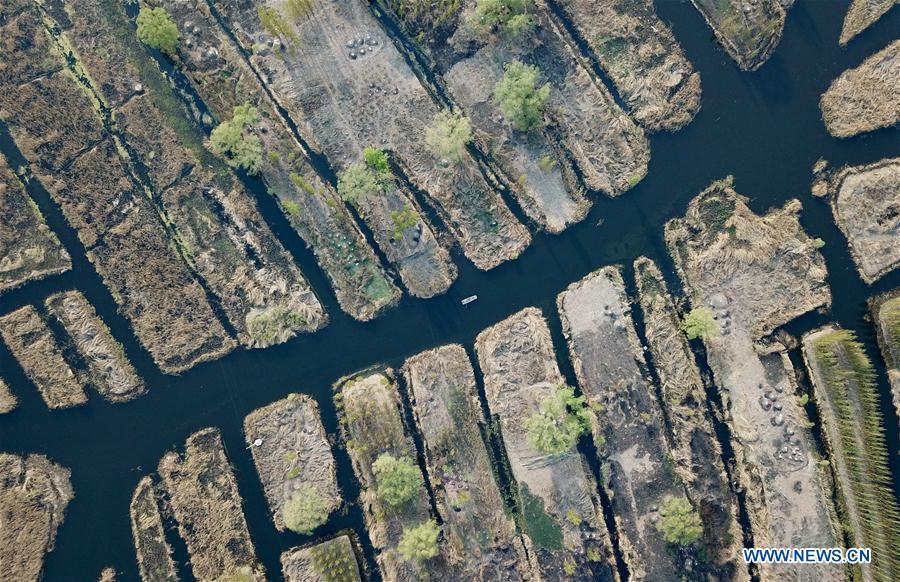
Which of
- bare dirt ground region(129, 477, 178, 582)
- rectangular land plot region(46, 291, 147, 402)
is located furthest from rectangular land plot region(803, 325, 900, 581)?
rectangular land plot region(46, 291, 147, 402)

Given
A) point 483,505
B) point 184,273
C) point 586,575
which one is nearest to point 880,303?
point 586,575

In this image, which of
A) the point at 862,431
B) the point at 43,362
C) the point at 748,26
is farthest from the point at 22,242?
the point at 862,431

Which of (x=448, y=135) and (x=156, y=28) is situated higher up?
(x=156, y=28)

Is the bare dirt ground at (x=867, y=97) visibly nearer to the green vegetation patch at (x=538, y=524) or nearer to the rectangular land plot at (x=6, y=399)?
the green vegetation patch at (x=538, y=524)

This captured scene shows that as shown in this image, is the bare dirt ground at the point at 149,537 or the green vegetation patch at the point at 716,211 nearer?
the green vegetation patch at the point at 716,211

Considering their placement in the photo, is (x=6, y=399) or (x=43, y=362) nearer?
(x=6, y=399)

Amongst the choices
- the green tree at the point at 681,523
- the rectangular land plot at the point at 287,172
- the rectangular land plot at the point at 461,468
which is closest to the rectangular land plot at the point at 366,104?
the rectangular land plot at the point at 287,172

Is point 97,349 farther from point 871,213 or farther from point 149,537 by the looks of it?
point 871,213

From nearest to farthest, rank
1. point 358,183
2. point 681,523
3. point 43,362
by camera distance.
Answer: point 681,523 → point 358,183 → point 43,362
